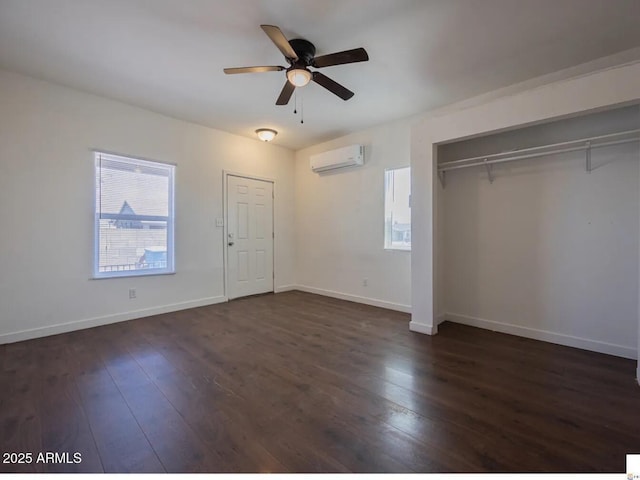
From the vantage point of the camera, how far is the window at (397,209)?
4.29 meters

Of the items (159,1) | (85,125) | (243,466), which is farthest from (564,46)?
(85,125)

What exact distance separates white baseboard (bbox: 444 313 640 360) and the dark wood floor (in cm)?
13

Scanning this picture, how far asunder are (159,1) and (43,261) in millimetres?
2959

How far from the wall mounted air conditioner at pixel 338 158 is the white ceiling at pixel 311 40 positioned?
3.56ft

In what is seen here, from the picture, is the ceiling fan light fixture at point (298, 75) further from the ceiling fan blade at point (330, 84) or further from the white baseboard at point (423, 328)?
the white baseboard at point (423, 328)

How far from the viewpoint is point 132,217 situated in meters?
3.88

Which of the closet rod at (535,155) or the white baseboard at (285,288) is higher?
the closet rod at (535,155)

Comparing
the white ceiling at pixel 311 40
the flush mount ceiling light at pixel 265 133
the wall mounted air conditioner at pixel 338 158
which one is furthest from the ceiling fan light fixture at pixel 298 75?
the wall mounted air conditioner at pixel 338 158

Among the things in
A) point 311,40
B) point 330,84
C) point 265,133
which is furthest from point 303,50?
point 265,133

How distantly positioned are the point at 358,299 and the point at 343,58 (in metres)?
3.53

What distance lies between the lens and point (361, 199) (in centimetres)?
475

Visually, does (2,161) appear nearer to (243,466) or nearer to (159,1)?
(159,1)

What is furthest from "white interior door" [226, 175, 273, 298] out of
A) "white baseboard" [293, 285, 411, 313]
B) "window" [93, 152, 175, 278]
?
"window" [93, 152, 175, 278]

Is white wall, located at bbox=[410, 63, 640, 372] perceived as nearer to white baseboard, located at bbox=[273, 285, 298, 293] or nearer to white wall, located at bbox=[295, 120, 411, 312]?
white wall, located at bbox=[295, 120, 411, 312]
